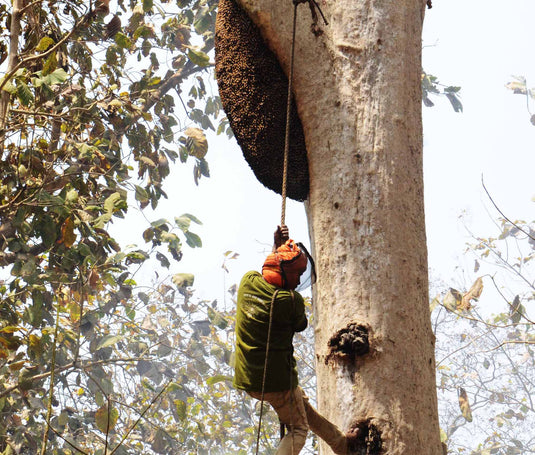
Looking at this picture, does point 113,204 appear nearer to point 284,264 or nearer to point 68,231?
point 68,231

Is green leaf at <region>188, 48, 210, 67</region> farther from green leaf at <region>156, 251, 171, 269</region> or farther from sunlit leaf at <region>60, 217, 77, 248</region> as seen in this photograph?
green leaf at <region>156, 251, 171, 269</region>

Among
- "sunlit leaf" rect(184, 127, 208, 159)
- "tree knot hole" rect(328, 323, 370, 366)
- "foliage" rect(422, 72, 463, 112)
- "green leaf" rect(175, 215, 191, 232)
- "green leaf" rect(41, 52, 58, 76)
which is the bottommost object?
"tree knot hole" rect(328, 323, 370, 366)

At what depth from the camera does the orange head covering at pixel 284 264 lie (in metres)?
1.76

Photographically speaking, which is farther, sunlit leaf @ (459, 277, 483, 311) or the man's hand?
sunlit leaf @ (459, 277, 483, 311)

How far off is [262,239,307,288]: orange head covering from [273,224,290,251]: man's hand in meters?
0.04

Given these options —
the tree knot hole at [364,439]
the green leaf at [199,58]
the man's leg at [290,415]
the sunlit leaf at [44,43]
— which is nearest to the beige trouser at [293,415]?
the man's leg at [290,415]

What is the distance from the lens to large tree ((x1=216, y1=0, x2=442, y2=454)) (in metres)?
1.62

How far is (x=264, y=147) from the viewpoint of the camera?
7.22 feet

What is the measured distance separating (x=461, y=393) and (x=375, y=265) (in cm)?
293

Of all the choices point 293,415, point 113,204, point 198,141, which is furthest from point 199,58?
point 293,415

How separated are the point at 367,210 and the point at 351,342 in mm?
364

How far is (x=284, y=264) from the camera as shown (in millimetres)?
1770

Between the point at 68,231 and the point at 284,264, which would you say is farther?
the point at 68,231

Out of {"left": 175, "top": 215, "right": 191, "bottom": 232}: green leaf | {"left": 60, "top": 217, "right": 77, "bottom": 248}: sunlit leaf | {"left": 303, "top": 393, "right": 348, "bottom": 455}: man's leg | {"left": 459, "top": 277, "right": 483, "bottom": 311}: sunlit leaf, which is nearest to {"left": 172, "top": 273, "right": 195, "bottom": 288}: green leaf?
{"left": 175, "top": 215, "right": 191, "bottom": 232}: green leaf
